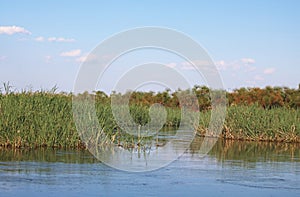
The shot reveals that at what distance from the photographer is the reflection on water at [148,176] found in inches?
297

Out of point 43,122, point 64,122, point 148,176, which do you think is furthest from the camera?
point 64,122

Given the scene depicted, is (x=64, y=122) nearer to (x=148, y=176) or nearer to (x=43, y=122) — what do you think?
(x=43, y=122)

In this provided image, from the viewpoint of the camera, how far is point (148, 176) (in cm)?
893

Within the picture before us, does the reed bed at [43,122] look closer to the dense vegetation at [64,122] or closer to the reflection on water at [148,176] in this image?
the dense vegetation at [64,122]

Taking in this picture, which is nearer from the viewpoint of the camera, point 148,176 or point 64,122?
point 148,176

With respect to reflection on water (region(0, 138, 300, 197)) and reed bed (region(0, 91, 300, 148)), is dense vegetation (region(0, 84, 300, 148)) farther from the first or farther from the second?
reflection on water (region(0, 138, 300, 197))

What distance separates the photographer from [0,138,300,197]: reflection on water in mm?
7555

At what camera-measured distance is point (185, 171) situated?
9.60m

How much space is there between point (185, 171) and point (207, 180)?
953 mm

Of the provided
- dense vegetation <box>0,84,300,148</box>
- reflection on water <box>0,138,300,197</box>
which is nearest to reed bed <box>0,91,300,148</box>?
dense vegetation <box>0,84,300,148</box>

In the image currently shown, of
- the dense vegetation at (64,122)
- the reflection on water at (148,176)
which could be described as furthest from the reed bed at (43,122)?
the reflection on water at (148,176)

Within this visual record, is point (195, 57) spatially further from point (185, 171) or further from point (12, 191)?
point (12, 191)

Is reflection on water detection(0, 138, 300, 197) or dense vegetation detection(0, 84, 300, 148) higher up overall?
dense vegetation detection(0, 84, 300, 148)

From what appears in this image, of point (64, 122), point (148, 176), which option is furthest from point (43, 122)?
point (148, 176)
